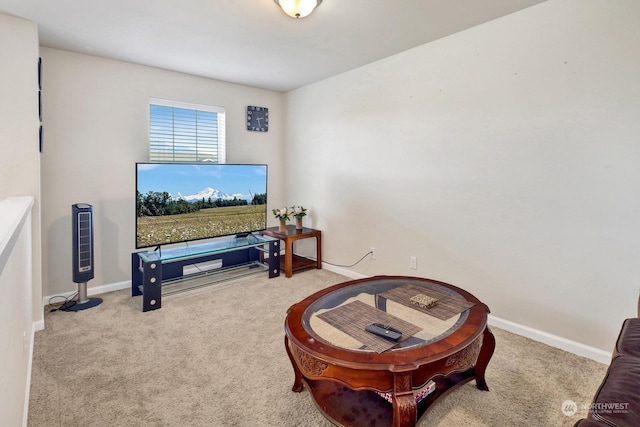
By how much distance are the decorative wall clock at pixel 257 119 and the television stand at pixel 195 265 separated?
1.47 metres

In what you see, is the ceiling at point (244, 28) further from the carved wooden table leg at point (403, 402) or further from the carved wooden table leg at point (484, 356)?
the carved wooden table leg at point (403, 402)

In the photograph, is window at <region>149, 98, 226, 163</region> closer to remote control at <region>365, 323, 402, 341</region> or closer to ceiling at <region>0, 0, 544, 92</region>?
ceiling at <region>0, 0, 544, 92</region>

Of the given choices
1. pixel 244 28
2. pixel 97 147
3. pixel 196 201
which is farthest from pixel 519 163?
pixel 97 147

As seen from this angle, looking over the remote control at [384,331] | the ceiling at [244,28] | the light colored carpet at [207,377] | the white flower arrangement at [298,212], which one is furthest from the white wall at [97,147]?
the remote control at [384,331]

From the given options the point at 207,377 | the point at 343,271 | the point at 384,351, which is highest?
the point at 384,351

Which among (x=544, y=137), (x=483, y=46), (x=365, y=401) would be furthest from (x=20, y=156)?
(x=544, y=137)

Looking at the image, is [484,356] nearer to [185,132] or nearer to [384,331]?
[384,331]

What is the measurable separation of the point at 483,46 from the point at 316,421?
2877 millimetres

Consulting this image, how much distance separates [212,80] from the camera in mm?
3965

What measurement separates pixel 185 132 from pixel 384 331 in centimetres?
336

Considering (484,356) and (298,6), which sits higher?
(298,6)

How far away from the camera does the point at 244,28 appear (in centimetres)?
260

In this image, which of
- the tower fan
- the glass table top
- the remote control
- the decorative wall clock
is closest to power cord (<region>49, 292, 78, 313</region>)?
the tower fan

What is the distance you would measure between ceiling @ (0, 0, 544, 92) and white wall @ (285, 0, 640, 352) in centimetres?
29
